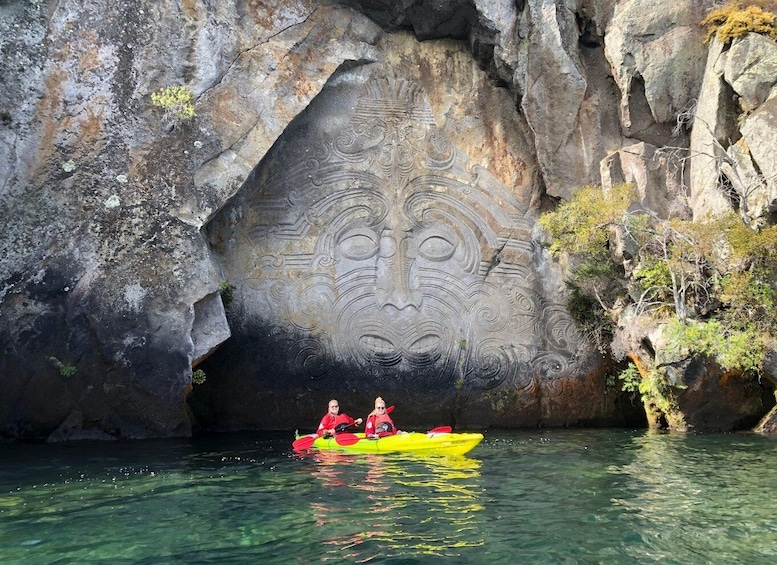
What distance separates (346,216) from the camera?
45.5 feet

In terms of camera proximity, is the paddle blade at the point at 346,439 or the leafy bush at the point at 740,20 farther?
the leafy bush at the point at 740,20

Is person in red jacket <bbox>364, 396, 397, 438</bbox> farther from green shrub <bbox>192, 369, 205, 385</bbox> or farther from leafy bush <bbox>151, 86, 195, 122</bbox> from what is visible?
leafy bush <bbox>151, 86, 195, 122</bbox>

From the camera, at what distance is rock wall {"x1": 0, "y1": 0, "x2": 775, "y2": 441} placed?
11.3 meters

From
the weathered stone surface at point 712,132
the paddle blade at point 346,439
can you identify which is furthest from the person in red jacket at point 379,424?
the weathered stone surface at point 712,132

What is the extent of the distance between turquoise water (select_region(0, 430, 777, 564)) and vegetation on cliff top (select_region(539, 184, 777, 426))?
4.56 ft

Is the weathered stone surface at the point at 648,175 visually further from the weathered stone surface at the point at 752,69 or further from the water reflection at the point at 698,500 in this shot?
the water reflection at the point at 698,500

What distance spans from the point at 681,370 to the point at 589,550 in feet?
21.5

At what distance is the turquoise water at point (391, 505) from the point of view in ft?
18.6

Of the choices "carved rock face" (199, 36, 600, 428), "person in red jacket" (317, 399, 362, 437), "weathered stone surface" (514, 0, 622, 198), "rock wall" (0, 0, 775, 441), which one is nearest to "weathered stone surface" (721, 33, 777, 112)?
"rock wall" (0, 0, 775, 441)

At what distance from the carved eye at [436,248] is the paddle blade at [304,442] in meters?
4.24

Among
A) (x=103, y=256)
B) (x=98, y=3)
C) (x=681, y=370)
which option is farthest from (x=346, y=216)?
(x=681, y=370)

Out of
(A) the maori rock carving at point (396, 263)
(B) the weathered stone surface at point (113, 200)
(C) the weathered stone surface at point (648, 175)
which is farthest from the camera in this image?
(A) the maori rock carving at point (396, 263)

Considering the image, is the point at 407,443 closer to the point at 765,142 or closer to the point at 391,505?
the point at 391,505

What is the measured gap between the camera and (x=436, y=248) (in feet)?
46.0
